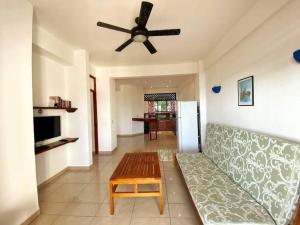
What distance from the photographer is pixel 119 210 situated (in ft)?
7.19

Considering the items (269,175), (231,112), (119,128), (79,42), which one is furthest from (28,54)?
(119,128)

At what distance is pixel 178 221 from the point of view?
1.95 m

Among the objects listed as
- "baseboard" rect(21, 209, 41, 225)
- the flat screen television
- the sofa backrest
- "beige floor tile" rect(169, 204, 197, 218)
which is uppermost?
the flat screen television

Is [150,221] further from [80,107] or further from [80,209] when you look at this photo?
[80,107]

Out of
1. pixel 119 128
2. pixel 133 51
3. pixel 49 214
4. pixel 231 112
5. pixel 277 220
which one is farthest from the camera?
pixel 119 128

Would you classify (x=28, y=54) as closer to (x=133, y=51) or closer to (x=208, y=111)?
(x=133, y=51)

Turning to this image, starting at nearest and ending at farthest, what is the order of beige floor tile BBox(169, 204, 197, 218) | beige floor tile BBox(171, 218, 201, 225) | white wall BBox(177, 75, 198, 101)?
beige floor tile BBox(171, 218, 201, 225) < beige floor tile BBox(169, 204, 197, 218) < white wall BBox(177, 75, 198, 101)

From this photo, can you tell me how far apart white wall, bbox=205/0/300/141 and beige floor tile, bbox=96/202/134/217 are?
207 cm

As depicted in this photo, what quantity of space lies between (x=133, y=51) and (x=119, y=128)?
511cm

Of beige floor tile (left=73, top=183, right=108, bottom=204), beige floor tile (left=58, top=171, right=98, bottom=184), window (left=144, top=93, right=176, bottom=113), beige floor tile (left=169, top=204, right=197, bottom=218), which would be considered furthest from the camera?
window (left=144, top=93, right=176, bottom=113)

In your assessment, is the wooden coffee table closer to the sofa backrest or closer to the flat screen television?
the sofa backrest

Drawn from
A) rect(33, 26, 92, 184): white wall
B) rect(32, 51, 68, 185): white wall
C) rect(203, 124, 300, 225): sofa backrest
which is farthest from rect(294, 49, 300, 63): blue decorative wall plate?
rect(32, 51, 68, 185): white wall

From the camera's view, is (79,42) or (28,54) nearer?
(28,54)

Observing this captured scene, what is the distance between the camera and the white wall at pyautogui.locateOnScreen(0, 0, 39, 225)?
66.2 inches
